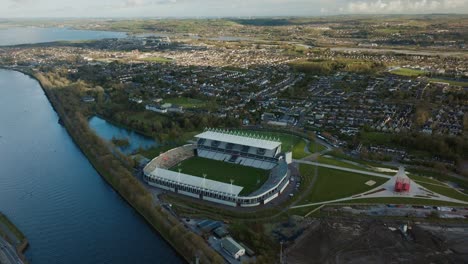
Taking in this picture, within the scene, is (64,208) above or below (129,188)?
below

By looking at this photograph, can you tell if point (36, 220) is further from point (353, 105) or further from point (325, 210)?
point (353, 105)

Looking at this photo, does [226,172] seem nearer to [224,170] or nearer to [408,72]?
[224,170]

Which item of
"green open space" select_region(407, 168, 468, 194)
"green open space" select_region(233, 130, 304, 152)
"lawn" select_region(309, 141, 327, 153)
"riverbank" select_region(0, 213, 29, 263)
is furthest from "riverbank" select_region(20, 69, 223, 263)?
"green open space" select_region(407, 168, 468, 194)

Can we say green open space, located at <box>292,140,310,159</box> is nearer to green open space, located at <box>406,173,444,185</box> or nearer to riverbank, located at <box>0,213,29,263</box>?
green open space, located at <box>406,173,444,185</box>

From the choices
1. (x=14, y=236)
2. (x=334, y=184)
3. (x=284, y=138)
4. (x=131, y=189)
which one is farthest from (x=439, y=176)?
(x=14, y=236)

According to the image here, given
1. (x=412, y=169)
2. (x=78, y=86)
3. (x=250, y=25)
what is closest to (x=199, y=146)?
(x=412, y=169)

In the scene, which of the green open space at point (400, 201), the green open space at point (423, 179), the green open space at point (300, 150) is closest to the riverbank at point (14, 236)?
the green open space at point (400, 201)

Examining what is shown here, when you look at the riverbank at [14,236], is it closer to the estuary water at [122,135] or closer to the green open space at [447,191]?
the estuary water at [122,135]
